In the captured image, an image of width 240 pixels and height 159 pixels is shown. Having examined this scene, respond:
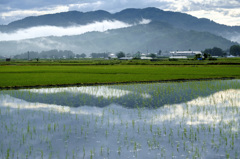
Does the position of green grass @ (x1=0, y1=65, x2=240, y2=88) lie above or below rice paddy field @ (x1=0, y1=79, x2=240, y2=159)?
above

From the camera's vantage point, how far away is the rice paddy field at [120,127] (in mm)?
10633

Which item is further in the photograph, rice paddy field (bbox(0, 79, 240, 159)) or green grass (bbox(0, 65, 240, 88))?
green grass (bbox(0, 65, 240, 88))

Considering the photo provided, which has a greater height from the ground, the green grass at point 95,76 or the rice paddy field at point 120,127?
the green grass at point 95,76

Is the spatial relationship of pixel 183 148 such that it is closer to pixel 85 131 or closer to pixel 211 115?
pixel 85 131

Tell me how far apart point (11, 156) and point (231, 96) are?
1855cm

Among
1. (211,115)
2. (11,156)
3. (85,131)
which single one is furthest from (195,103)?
(11,156)

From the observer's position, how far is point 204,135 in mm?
12523

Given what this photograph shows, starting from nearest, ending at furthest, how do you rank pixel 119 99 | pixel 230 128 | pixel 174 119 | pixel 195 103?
pixel 230 128
pixel 174 119
pixel 195 103
pixel 119 99

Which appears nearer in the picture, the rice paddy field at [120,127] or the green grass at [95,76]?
the rice paddy field at [120,127]

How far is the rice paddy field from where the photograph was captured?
1063 centimetres

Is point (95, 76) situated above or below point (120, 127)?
above

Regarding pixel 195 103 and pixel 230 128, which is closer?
pixel 230 128

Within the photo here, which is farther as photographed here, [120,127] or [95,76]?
[95,76]

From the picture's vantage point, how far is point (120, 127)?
13.9 metres
